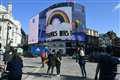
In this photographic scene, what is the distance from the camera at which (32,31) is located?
11400cm

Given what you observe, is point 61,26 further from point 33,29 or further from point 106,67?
point 106,67

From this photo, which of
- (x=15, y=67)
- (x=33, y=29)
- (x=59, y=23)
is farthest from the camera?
(x=33, y=29)

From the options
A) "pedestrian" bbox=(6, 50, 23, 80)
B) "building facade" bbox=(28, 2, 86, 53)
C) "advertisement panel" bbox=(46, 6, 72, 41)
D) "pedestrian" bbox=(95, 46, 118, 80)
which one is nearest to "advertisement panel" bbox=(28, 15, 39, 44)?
"building facade" bbox=(28, 2, 86, 53)

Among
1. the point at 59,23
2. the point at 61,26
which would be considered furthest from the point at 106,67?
the point at 59,23

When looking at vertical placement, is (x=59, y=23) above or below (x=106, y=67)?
above

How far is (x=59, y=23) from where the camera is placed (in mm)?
104688

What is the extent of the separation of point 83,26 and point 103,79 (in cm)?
9571

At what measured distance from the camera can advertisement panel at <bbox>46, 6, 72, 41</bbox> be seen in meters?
103

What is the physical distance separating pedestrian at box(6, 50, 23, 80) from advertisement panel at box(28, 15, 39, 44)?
10119 cm

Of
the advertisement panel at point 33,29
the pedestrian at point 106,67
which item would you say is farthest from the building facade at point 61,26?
the pedestrian at point 106,67

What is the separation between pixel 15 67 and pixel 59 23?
95786 millimetres

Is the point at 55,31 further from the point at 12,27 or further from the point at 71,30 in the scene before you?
the point at 12,27

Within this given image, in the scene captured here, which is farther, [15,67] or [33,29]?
[33,29]

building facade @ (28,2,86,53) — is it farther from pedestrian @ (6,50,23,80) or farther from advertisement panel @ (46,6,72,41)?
pedestrian @ (6,50,23,80)
